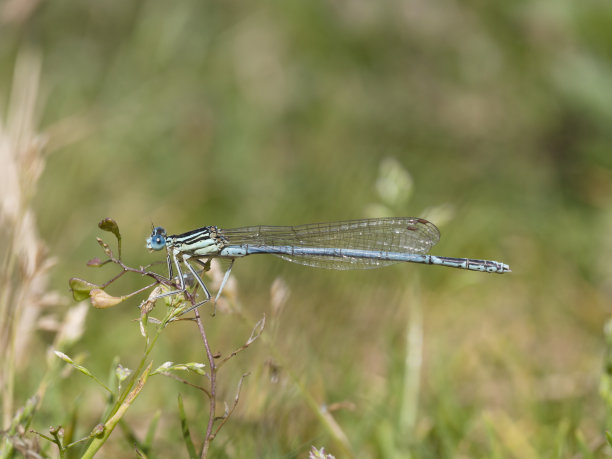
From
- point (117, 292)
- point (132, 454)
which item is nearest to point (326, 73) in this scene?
point (117, 292)

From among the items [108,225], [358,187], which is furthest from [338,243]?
[108,225]

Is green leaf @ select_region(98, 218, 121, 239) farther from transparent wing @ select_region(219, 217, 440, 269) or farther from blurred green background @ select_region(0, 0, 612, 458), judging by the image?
transparent wing @ select_region(219, 217, 440, 269)

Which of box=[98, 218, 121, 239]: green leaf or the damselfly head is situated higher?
the damselfly head

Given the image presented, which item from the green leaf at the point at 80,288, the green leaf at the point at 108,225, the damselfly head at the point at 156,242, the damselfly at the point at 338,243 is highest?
the damselfly at the point at 338,243

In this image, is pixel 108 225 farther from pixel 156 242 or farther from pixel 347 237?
pixel 347 237

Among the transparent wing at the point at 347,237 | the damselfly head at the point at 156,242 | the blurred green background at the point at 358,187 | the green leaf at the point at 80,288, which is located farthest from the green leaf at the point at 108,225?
the transparent wing at the point at 347,237

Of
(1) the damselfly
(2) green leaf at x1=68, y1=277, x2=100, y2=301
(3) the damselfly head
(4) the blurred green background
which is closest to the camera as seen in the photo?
(2) green leaf at x1=68, y1=277, x2=100, y2=301

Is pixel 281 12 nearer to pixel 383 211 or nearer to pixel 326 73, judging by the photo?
pixel 326 73

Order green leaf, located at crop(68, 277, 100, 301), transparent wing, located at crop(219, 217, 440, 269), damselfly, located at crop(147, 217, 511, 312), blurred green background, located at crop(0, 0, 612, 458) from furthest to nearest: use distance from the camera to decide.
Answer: transparent wing, located at crop(219, 217, 440, 269) < damselfly, located at crop(147, 217, 511, 312) < blurred green background, located at crop(0, 0, 612, 458) < green leaf, located at crop(68, 277, 100, 301)

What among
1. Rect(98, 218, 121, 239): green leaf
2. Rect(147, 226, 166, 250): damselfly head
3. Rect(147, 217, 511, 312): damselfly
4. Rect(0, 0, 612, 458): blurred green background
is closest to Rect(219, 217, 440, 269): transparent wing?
Rect(147, 217, 511, 312): damselfly

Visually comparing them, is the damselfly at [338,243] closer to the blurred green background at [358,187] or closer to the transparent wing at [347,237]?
the transparent wing at [347,237]
